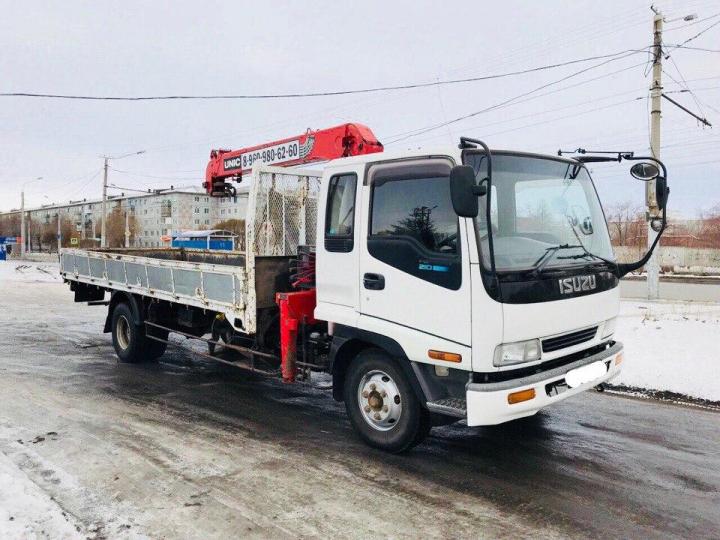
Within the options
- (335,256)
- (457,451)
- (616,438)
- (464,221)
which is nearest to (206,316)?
(335,256)

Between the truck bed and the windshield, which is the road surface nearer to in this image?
the windshield

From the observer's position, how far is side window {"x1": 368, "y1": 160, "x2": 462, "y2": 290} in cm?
421

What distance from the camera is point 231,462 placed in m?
4.60

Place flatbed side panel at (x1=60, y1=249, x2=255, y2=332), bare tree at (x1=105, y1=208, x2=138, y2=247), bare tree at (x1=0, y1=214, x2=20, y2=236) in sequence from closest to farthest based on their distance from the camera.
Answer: flatbed side panel at (x1=60, y1=249, x2=255, y2=332) < bare tree at (x1=105, y1=208, x2=138, y2=247) < bare tree at (x1=0, y1=214, x2=20, y2=236)

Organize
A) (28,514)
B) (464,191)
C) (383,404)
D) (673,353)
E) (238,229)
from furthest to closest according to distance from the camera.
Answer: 1. (238,229)
2. (673,353)
3. (383,404)
4. (464,191)
5. (28,514)

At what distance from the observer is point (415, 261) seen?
441 centimetres

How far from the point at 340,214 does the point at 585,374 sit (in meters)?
2.45

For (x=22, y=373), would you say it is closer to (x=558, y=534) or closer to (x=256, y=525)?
(x=256, y=525)

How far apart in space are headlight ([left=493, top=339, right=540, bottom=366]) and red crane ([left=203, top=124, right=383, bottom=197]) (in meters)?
3.13

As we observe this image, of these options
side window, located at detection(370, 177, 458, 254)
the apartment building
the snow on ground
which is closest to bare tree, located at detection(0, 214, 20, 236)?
the apartment building

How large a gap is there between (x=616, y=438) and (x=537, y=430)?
0.70m

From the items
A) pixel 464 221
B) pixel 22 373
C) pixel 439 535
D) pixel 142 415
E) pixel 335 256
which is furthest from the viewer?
pixel 22 373

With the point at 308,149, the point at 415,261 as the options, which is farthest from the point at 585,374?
the point at 308,149

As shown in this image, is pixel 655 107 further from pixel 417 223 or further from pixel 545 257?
pixel 417 223
